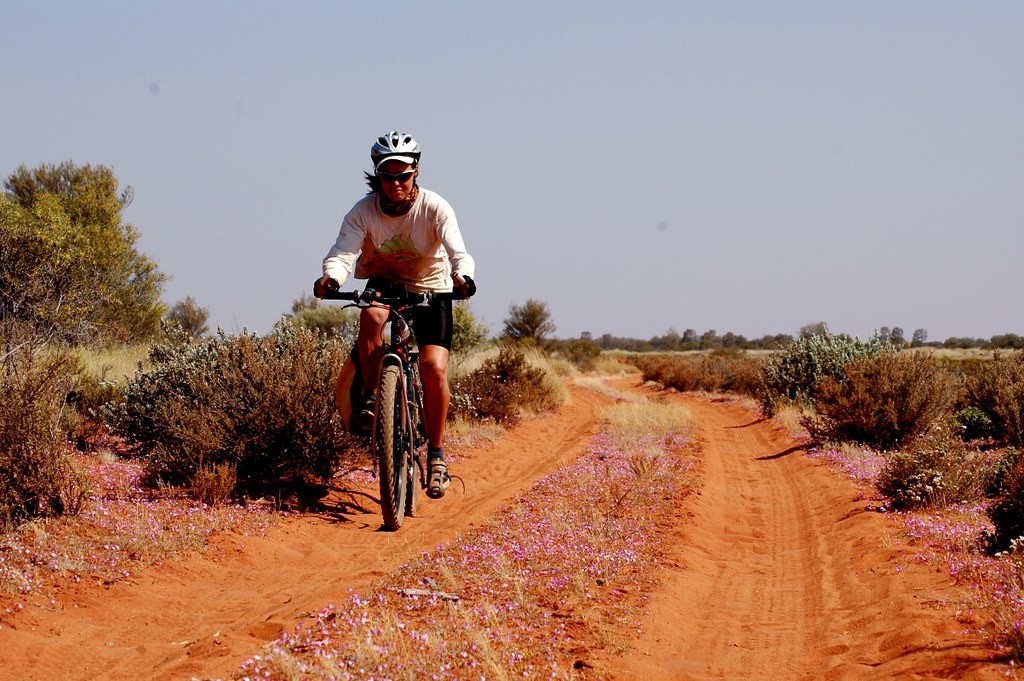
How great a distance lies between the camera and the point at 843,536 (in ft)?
26.7

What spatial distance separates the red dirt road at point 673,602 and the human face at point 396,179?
8.18ft

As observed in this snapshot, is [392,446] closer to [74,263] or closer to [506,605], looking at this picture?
[506,605]

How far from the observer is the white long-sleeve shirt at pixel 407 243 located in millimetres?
6656

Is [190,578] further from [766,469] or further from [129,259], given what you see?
[129,259]

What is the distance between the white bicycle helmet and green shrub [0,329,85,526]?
2.89 m

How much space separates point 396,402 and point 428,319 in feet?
2.13

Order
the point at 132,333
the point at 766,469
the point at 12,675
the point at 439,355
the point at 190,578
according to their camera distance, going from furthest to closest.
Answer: the point at 132,333 → the point at 766,469 → the point at 439,355 → the point at 190,578 → the point at 12,675

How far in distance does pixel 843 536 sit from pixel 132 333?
838 inches

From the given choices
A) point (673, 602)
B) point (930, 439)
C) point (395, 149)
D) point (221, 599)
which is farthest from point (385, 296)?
point (930, 439)

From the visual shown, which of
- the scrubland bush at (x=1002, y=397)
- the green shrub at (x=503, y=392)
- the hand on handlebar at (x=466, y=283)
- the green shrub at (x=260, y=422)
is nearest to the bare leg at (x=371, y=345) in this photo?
the hand on handlebar at (x=466, y=283)

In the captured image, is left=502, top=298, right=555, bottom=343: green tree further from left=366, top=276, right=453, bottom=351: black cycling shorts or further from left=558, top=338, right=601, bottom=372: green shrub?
left=366, top=276, right=453, bottom=351: black cycling shorts

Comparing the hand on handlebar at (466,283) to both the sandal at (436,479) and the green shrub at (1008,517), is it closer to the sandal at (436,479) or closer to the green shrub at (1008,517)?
the sandal at (436,479)

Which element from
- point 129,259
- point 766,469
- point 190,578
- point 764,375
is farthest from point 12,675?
point 129,259

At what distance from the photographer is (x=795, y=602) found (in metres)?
5.95
